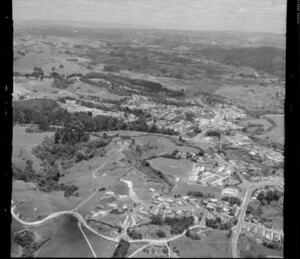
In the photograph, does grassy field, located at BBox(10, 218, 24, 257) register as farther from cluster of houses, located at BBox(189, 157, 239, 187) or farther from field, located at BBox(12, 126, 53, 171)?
cluster of houses, located at BBox(189, 157, 239, 187)

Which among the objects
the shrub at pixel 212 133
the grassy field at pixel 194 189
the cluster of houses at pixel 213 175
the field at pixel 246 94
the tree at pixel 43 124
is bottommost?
the grassy field at pixel 194 189

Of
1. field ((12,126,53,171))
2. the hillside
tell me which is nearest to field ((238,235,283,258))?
field ((12,126,53,171))

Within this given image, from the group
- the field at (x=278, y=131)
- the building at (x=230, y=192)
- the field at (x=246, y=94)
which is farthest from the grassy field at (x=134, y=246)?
the field at (x=246, y=94)

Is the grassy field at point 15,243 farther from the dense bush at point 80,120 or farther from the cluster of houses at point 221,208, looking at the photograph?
the dense bush at point 80,120

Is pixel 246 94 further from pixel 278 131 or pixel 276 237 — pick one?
pixel 276 237
